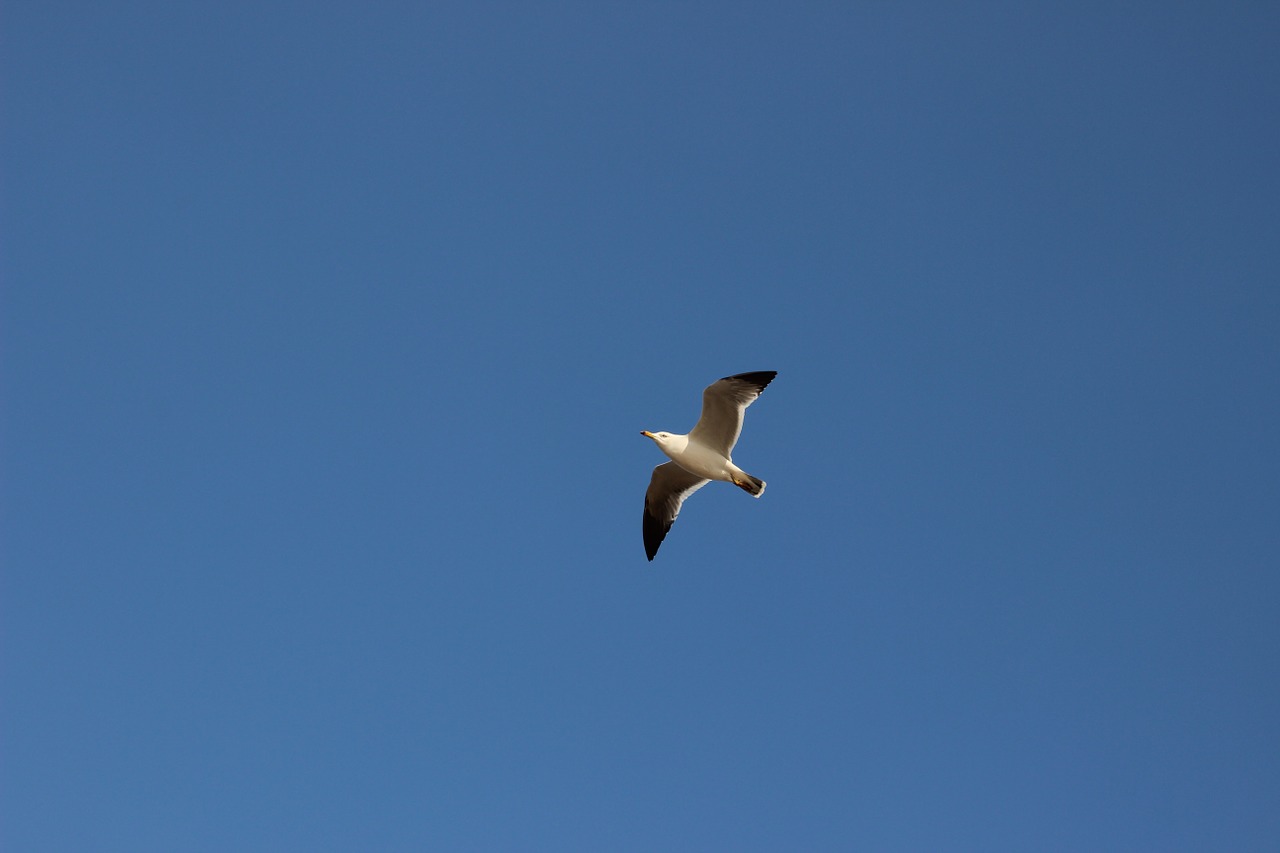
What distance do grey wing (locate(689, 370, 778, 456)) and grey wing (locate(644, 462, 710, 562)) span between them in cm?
186

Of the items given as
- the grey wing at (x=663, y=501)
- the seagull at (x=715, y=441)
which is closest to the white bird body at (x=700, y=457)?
the seagull at (x=715, y=441)

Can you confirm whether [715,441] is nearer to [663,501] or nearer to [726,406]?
[726,406]

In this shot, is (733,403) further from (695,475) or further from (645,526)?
(645,526)

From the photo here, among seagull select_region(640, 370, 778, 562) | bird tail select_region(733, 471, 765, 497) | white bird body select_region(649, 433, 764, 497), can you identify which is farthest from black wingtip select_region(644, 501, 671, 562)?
bird tail select_region(733, 471, 765, 497)

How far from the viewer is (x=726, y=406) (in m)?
17.4

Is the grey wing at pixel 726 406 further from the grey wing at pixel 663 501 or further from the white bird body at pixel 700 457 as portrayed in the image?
the grey wing at pixel 663 501

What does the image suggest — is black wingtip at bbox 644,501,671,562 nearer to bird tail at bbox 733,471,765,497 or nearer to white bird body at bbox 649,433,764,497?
white bird body at bbox 649,433,764,497

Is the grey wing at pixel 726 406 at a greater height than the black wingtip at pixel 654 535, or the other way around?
the grey wing at pixel 726 406

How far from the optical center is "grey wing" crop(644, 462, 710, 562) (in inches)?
773

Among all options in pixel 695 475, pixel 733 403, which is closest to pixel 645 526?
pixel 695 475

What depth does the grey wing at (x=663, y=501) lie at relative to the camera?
1964 cm

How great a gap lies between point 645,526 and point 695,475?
1386 millimetres

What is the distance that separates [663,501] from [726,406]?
10.2 feet

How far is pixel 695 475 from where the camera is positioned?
19391mm
